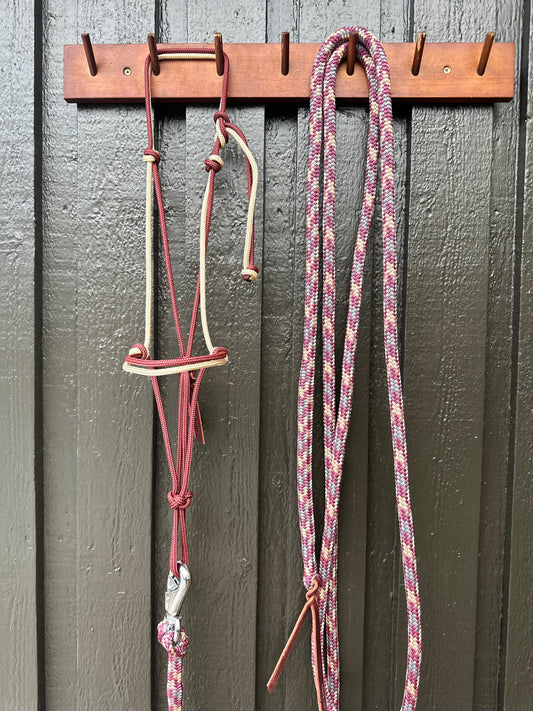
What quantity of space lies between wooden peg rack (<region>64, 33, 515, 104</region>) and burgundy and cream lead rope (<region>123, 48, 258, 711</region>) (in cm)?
2

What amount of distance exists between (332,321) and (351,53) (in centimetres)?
29

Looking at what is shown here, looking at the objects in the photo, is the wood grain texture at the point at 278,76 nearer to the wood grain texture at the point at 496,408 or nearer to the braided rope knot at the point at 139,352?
the wood grain texture at the point at 496,408

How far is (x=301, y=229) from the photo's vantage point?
55 cm

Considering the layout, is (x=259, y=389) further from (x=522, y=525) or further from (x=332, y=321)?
(x=522, y=525)

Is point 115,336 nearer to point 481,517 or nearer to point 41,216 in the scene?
point 41,216

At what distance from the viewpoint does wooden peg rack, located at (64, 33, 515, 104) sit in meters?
0.51

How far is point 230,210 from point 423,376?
0.30m

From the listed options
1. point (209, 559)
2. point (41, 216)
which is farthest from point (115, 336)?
point (209, 559)

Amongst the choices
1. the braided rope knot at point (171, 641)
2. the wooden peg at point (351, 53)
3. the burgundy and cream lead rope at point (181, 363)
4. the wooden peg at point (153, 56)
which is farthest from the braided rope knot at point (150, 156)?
the braided rope knot at point (171, 641)

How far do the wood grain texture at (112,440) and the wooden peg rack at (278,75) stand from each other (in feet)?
0.18

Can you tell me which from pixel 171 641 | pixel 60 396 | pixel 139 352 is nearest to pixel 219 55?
pixel 139 352

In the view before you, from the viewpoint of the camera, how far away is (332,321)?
0.50 metres

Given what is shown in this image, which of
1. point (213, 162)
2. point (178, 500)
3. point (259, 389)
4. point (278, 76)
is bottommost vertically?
point (178, 500)

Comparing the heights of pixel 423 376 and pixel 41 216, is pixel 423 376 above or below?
below
